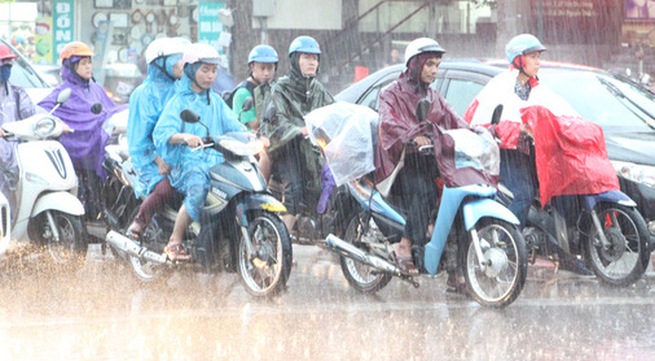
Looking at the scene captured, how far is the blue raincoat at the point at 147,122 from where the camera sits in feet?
33.0

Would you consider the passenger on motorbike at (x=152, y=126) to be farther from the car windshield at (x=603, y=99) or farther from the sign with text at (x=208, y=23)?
the sign with text at (x=208, y=23)

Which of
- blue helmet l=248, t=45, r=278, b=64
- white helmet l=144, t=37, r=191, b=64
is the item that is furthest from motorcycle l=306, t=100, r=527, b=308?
blue helmet l=248, t=45, r=278, b=64

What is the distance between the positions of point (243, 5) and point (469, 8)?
227 inches

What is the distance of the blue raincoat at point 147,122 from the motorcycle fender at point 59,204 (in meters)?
0.52

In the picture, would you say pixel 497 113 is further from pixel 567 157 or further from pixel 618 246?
pixel 618 246

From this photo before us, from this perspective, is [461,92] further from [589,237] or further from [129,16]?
[129,16]

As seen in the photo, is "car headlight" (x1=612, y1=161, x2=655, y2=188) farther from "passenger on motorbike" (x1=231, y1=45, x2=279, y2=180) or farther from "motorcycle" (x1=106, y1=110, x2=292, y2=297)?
"passenger on motorbike" (x1=231, y1=45, x2=279, y2=180)

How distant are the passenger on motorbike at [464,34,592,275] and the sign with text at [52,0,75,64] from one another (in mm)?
25467

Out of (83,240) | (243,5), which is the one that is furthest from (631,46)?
(83,240)

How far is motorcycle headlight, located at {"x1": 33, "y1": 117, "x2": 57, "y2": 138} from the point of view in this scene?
10.7 meters

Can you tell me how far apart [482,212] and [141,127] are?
283 cm

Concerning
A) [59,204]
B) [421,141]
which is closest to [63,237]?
[59,204]

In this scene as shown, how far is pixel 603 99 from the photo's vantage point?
1105 centimetres

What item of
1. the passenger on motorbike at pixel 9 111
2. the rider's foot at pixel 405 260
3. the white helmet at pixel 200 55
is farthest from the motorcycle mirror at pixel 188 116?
the passenger on motorbike at pixel 9 111
